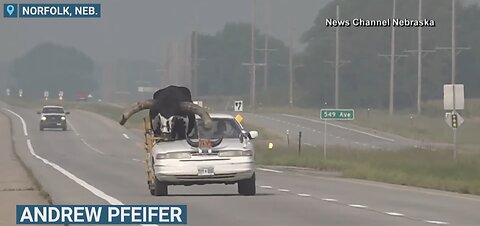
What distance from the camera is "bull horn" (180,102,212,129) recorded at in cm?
1662

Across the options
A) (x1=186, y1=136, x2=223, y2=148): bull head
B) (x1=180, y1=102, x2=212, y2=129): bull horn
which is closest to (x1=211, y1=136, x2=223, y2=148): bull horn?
(x1=186, y1=136, x2=223, y2=148): bull head

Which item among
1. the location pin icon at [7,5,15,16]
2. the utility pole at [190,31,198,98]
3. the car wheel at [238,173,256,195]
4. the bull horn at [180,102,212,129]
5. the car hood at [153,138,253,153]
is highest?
the utility pole at [190,31,198,98]

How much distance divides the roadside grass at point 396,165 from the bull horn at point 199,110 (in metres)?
18.4

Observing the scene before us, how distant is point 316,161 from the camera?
5297cm

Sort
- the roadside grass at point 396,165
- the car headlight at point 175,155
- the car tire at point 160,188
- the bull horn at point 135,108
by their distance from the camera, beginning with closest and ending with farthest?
1. the bull horn at point 135,108
2. the car headlight at point 175,155
3. the car tire at point 160,188
4. the roadside grass at point 396,165

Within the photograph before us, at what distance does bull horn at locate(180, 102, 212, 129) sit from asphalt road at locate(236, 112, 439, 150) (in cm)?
6464

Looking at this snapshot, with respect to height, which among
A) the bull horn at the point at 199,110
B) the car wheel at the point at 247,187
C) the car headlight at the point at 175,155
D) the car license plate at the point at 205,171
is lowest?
the car wheel at the point at 247,187

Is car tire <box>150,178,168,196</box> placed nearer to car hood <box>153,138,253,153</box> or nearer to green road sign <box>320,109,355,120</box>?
car hood <box>153,138,253,153</box>

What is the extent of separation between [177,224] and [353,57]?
13614cm

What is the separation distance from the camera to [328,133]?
102 m

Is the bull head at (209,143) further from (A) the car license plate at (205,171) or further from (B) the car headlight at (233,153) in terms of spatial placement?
(A) the car license plate at (205,171)

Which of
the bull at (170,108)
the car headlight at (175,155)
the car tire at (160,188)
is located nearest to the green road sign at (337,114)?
the car tire at (160,188)

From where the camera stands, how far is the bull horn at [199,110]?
54.5 feet

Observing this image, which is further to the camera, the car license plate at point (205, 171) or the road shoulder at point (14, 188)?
the road shoulder at point (14, 188)
